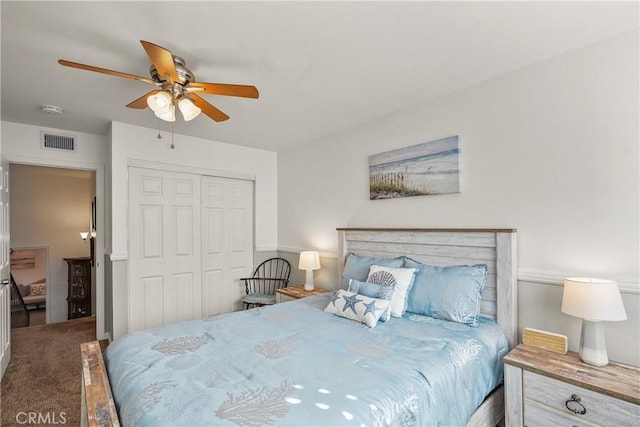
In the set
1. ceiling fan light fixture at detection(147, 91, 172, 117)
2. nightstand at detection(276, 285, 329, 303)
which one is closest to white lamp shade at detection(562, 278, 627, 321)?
nightstand at detection(276, 285, 329, 303)

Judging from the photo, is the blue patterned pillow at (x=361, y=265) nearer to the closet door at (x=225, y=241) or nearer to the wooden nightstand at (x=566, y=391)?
the wooden nightstand at (x=566, y=391)

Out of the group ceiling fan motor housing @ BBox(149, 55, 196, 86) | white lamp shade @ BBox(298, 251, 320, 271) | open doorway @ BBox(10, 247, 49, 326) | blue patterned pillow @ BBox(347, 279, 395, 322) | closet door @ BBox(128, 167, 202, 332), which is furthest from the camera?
open doorway @ BBox(10, 247, 49, 326)

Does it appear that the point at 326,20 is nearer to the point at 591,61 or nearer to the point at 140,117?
the point at 591,61

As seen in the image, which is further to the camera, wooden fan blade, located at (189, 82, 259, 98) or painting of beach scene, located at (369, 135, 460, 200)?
painting of beach scene, located at (369, 135, 460, 200)

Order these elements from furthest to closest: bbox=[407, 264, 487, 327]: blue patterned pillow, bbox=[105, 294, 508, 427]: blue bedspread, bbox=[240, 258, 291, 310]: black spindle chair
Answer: bbox=[240, 258, 291, 310]: black spindle chair < bbox=[407, 264, 487, 327]: blue patterned pillow < bbox=[105, 294, 508, 427]: blue bedspread

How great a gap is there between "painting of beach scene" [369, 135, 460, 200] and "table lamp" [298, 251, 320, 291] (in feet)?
3.12

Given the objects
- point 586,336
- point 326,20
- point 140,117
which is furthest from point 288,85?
point 586,336

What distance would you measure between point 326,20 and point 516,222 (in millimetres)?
1833

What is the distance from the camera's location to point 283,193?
4.46m

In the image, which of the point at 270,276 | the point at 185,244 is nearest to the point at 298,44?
the point at 185,244

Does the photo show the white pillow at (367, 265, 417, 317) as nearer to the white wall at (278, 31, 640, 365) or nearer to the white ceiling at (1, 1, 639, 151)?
the white wall at (278, 31, 640, 365)

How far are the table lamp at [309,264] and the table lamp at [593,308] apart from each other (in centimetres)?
230

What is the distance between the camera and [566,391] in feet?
5.29

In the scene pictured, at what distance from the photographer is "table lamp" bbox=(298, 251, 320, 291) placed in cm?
357
